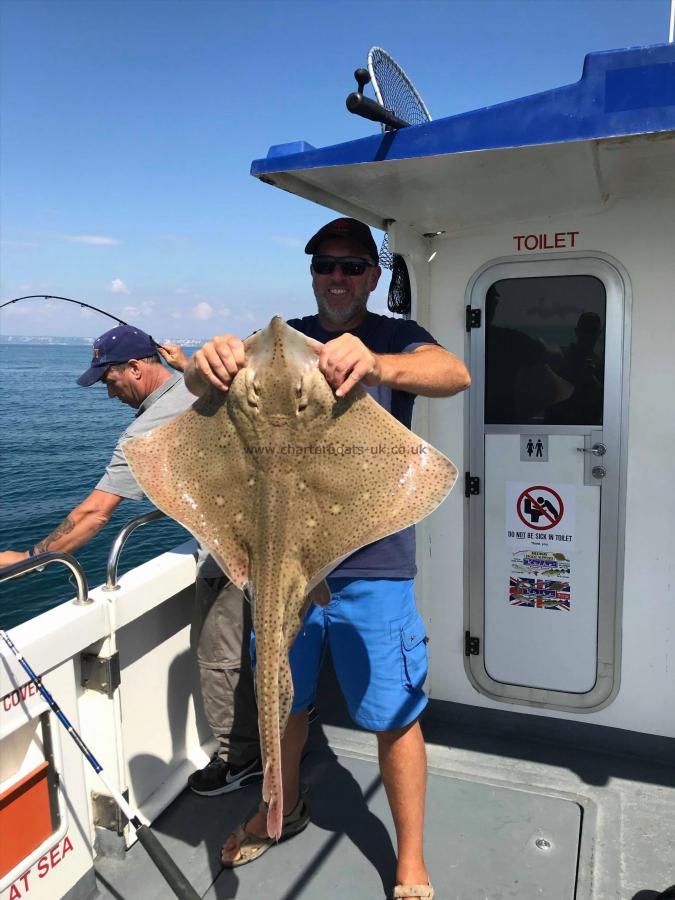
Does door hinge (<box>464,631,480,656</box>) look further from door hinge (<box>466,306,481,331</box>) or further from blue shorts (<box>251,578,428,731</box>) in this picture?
door hinge (<box>466,306,481,331</box>)

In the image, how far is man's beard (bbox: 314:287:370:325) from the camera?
2.63 metres

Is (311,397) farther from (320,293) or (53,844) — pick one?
(53,844)

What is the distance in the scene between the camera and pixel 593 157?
105 inches

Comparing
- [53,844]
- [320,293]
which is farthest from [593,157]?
[53,844]

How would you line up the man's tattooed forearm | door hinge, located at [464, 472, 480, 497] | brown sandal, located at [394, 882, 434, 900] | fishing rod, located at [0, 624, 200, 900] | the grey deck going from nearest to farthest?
fishing rod, located at [0, 624, 200, 900], brown sandal, located at [394, 882, 434, 900], the grey deck, the man's tattooed forearm, door hinge, located at [464, 472, 480, 497]

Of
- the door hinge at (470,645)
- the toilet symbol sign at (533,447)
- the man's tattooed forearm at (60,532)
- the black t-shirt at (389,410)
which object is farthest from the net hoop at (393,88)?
the door hinge at (470,645)

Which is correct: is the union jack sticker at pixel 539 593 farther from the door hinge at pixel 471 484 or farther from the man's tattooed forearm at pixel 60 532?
the man's tattooed forearm at pixel 60 532

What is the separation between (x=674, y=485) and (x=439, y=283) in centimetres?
170

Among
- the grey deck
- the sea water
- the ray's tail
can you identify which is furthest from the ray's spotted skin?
the sea water

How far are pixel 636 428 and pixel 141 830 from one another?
9.77ft

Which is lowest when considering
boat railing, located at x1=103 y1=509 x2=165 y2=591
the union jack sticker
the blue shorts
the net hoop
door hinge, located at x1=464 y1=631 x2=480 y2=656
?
door hinge, located at x1=464 y1=631 x2=480 y2=656

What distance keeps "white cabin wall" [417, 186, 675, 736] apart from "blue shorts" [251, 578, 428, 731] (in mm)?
1510

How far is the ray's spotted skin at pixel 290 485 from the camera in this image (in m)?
1.84

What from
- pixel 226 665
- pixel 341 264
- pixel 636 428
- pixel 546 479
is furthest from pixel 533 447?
pixel 226 665
